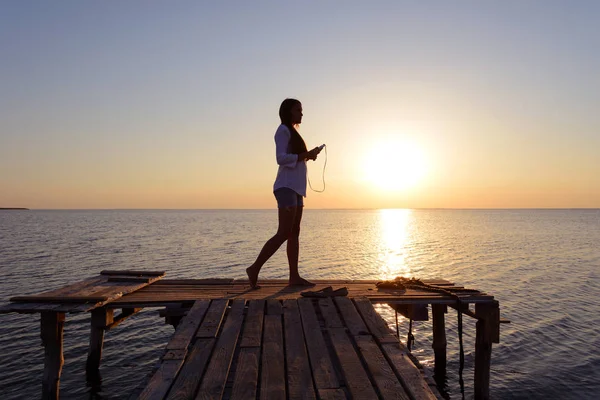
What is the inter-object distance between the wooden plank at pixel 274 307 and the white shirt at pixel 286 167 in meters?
2.02

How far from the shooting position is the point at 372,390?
10.6 feet

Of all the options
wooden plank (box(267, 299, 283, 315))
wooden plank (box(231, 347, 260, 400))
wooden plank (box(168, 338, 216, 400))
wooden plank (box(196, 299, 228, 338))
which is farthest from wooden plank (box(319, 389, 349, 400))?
wooden plank (box(267, 299, 283, 315))

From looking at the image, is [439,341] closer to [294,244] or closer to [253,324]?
[294,244]

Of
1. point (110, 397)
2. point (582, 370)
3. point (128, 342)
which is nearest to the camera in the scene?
point (110, 397)

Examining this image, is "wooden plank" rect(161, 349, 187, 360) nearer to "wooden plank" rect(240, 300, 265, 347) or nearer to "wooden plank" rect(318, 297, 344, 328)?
"wooden plank" rect(240, 300, 265, 347)

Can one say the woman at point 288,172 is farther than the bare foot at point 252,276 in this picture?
No

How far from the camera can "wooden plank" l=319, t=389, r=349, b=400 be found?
3.11 metres

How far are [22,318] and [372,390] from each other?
1535 centimetres

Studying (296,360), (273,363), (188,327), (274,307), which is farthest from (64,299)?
(296,360)

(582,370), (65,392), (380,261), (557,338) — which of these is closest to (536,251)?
(380,261)

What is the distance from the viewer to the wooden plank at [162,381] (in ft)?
10.1

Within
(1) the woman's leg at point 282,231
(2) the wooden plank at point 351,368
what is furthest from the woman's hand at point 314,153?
(2) the wooden plank at point 351,368

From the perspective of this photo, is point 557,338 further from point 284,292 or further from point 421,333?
point 284,292

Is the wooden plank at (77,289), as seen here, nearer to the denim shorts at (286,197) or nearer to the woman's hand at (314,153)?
the denim shorts at (286,197)
